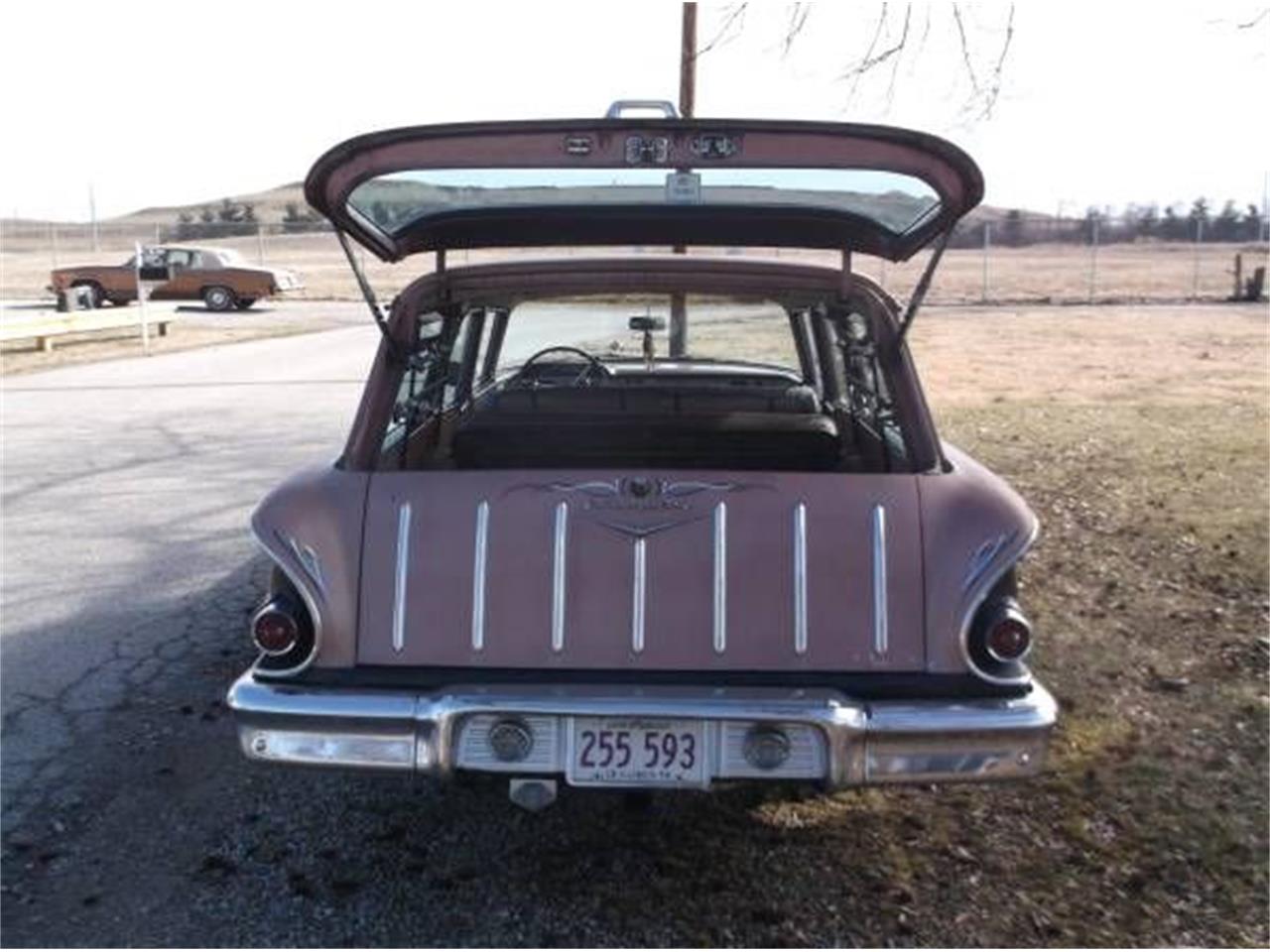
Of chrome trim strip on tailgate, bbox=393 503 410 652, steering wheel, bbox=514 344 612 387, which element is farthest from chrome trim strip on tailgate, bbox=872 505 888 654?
steering wheel, bbox=514 344 612 387

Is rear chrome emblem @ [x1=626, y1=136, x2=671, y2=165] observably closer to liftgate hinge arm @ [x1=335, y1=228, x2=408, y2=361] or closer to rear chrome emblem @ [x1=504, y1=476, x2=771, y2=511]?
rear chrome emblem @ [x1=504, y1=476, x2=771, y2=511]

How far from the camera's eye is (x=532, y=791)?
10.3 feet

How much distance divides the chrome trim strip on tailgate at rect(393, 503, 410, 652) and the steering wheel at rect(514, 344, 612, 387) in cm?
149

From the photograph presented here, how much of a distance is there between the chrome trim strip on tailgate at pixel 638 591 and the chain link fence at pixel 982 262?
73.9 feet

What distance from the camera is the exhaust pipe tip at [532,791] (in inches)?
124

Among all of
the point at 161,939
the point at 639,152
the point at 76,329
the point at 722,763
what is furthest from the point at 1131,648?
the point at 76,329

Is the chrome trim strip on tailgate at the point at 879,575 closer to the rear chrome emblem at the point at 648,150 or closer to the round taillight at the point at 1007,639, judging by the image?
the round taillight at the point at 1007,639

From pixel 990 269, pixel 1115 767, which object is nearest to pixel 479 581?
pixel 1115 767

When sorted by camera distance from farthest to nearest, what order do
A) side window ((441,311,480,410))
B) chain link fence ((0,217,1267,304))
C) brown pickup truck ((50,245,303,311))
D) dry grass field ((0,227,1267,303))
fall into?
chain link fence ((0,217,1267,304))
dry grass field ((0,227,1267,303))
brown pickup truck ((50,245,303,311))
side window ((441,311,480,410))

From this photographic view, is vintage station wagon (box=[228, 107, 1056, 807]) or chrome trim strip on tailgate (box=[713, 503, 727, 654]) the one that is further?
chrome trim strip on tailgate (box=[713, 503, 727, 654])

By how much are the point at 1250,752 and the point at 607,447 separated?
2328mm

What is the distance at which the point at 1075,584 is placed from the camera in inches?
244

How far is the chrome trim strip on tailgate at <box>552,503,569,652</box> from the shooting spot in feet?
10.6

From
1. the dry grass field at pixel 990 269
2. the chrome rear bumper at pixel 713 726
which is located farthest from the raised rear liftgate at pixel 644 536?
the dry grass field at pixel 990 269
